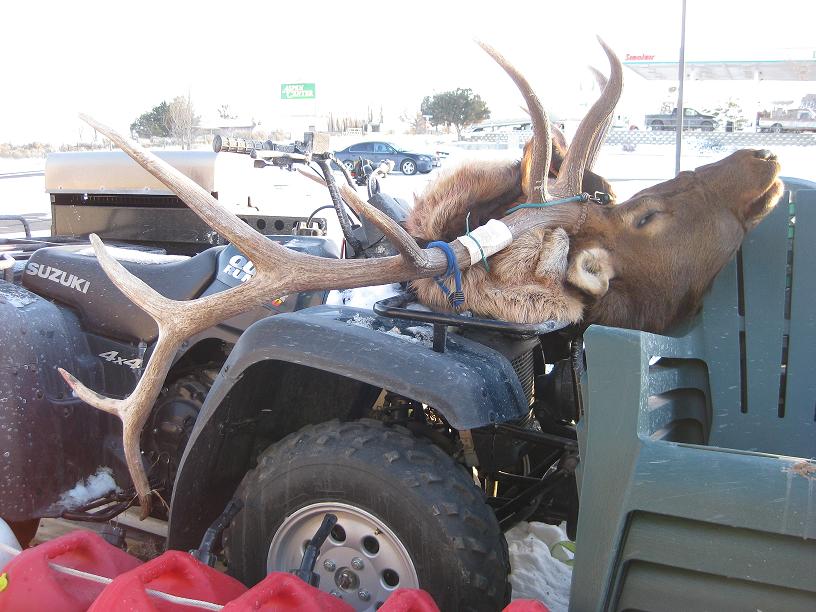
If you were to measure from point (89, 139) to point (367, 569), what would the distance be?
139ft

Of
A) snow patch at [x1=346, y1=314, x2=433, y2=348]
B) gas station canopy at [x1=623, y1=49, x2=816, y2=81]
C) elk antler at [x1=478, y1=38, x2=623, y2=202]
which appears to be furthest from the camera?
gas station canopy at [x1=623, y1=49, x2=816, y2=81]

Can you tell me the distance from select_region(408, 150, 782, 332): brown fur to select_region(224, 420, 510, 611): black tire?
61 cm

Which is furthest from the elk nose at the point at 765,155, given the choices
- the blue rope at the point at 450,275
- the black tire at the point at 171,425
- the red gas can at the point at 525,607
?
the black tire at the point at 171,425

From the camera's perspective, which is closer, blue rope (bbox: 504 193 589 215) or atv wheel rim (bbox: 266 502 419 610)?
atv wheel rim (bbox: 266 502 419 610)

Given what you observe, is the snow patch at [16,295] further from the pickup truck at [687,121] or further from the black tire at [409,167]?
the pickup truck at [687,121]

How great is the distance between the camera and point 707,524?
1.65 m

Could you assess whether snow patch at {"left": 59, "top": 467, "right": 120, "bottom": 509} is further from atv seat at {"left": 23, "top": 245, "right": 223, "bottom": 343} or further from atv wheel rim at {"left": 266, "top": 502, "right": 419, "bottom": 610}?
atv wheel rim at {"left": 266, "top": 502, "right": 419, "bottom": 610}

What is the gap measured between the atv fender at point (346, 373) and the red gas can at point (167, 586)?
1.32 feet

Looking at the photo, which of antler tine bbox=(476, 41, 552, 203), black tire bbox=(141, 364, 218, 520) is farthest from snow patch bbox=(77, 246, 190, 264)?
antler tine bbox=(476, 41, 552, 203)

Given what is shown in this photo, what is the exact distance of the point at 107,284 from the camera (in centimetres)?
334

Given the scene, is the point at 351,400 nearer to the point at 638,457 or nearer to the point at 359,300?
the point at 359,300

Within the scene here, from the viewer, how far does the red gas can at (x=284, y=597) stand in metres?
1.95

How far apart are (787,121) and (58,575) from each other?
41143 mm

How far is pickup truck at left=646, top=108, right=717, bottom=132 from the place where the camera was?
3527 centimetres
